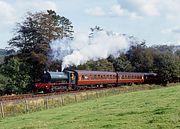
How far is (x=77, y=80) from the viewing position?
180ft

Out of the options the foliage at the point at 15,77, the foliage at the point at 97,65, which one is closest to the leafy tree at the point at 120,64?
the foliage at the point at 97,65

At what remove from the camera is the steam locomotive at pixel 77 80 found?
51.2 metres

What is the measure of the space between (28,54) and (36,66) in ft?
9.07

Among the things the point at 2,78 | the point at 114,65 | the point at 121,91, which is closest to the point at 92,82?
the point at 121,91

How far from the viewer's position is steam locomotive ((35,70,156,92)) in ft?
168

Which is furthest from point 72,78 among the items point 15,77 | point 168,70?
point 168,70

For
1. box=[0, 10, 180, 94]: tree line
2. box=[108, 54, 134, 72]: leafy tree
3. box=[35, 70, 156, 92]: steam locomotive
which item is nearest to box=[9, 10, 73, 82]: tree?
box=[0, 10, 180, 94]: tree line

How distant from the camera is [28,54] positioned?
68.9 m

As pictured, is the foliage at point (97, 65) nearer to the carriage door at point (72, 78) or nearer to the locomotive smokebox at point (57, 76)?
the carriage door at point (72, 78)

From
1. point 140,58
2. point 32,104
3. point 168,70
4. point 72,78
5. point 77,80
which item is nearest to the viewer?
point 32,104

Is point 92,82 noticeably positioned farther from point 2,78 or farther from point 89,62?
point 89,62

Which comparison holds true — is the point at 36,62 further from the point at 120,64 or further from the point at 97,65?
the point at 120,64

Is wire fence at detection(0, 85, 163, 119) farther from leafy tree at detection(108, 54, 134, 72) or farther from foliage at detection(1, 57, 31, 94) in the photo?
leafy tree at detection(108, 54, 134, 72)

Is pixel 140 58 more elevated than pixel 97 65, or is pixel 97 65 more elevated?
pixel 140 58
